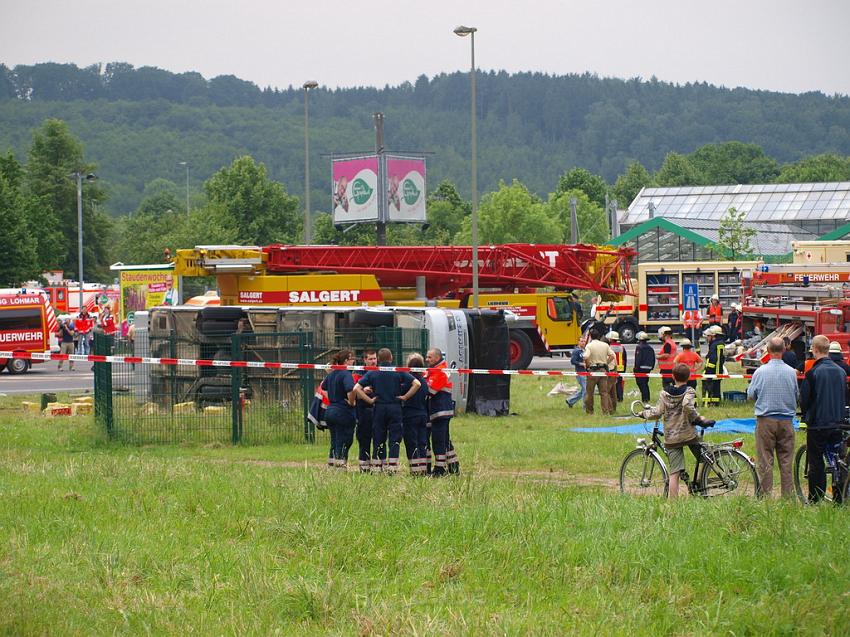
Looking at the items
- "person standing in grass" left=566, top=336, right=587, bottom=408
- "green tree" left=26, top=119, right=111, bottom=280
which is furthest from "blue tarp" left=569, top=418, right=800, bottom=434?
"green tree" left=26, top=119, right=111, bottom=280

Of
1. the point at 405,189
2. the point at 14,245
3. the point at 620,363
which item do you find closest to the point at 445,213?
the point at 405,189

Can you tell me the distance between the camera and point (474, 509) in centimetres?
1103

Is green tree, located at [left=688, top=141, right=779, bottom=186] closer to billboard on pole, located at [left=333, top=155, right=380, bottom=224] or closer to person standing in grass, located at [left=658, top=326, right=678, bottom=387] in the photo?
billboard on pole, located at [left=333, top=155, right=380, bottom=224]

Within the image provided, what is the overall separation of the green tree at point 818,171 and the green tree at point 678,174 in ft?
36.9

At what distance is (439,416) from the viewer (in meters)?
15.0

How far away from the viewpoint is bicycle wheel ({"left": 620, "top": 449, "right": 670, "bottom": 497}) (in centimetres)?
1301

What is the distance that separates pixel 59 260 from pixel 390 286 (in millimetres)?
45857

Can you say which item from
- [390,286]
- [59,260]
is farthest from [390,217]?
[59,260]

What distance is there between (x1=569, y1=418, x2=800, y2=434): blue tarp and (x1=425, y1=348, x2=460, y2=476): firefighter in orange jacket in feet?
18.8

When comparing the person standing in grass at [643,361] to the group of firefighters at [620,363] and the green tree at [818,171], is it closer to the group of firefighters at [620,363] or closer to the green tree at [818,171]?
the group of firefighters at [620,363]

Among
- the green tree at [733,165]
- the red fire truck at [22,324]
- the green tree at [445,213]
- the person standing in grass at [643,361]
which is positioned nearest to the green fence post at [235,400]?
the person standing in grass at [643,361]

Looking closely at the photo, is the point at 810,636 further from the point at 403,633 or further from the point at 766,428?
the point at 766,428

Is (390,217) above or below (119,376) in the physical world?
above

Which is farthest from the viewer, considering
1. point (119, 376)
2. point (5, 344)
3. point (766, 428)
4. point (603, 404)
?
point (5, 344)
